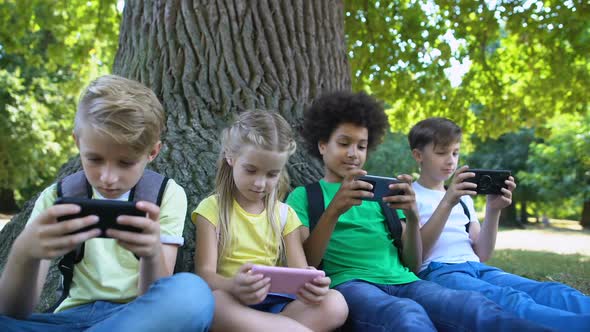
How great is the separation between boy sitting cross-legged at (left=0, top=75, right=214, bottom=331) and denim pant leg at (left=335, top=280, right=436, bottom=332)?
0.85 metres

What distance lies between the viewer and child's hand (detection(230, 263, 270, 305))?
2.29 meters

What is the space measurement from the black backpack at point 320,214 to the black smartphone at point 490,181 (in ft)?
1.91

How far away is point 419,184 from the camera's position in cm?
381

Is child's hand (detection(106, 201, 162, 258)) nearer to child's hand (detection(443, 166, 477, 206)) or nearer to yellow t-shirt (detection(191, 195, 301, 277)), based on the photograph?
yellow t-shirt (detection(191, 195, 301, 277))

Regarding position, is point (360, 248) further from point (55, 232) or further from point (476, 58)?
point (476, 58)

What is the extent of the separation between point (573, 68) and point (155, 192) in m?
8.91

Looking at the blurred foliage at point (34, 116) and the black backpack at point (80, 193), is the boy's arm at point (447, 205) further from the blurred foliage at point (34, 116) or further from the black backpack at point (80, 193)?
the blurred foliage at point (34, 116)

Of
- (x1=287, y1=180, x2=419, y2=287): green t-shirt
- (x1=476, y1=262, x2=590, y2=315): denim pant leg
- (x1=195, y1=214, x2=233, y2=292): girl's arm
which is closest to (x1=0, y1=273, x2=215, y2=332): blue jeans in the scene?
A: (x1=195, y1=214, x2=233, y2=292): girl's arm

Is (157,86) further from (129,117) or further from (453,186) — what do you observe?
(453,186)

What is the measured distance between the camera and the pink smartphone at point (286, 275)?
2.29 m

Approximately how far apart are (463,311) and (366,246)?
2.63ft

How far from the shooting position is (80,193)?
2449 mm

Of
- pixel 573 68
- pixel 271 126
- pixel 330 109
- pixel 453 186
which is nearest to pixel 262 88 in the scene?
pixel 330 109

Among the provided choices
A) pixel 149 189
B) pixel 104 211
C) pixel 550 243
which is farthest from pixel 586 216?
pixel 104 211
